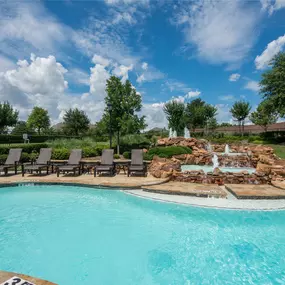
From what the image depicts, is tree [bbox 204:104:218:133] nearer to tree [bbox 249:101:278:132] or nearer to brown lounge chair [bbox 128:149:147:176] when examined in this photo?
tree [bbox 249:101:278:132]

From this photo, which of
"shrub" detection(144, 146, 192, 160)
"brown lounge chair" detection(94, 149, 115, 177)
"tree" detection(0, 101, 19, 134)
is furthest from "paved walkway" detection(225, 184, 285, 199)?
"tree" detection(0, 101, 19, 134)

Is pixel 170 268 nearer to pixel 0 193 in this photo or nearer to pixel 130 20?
pixel 0 193

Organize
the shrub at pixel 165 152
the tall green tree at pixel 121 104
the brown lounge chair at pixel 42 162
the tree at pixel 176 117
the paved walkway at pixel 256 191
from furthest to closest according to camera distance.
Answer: the tree at pixel 176 117, the tall green tree at pixel 121 104, the shrub at pixel 165 152, the brown lounge chair at pixel 42 162, the paved walkway at pixel 256 191

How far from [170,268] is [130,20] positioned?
11982mm

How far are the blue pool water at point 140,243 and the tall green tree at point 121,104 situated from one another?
35.6 feet

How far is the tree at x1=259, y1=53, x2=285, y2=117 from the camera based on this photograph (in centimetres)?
2873

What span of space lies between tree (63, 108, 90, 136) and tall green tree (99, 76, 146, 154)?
33610 millimetres

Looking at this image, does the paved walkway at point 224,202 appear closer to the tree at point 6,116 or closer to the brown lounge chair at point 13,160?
the brown lounge chair at point 13,160

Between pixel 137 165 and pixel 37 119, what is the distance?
47967 mm

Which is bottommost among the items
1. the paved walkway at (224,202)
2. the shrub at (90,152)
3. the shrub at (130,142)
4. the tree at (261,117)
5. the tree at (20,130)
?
the paved walkway at (224,202)

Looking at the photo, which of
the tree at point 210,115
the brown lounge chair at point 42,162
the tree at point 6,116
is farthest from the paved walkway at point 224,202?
the tree at point 210,115

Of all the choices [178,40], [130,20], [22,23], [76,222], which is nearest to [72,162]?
[76,222]

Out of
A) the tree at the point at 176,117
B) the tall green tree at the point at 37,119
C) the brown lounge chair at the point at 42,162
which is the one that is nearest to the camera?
the brown lounge chair at the point at 42,162

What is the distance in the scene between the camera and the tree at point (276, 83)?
28.7 meters
